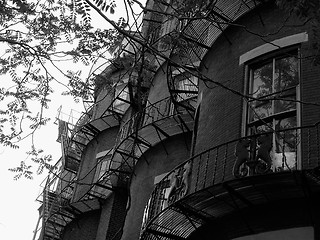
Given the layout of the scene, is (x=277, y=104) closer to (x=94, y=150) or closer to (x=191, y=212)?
(x=191, y=212)

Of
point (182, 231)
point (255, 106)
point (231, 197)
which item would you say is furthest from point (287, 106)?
point (182, 231)

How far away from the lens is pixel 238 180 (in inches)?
369

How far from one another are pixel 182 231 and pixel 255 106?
3.20 m

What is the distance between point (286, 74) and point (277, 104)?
755 mm

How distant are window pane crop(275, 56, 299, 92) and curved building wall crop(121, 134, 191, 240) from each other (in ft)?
18.1

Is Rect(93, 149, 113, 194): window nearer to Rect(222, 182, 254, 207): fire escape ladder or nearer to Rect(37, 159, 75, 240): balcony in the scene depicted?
Rect(37, 159, 75, 240): balcony

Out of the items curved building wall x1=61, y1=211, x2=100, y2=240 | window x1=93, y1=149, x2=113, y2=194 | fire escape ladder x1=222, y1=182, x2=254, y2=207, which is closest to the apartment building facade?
fire escape ladder x1=222, y1=182, x2=254, y2=207

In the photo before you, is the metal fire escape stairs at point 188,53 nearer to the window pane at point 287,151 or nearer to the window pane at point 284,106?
the window pane at point 287,151

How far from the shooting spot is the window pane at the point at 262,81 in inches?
461

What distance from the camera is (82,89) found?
1014 cm

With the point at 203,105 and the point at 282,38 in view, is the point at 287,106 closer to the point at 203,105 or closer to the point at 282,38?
the point at 282,38

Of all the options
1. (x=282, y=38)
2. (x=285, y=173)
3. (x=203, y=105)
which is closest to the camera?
(x=285, y=173)

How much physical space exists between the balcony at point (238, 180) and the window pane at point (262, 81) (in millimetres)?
1382

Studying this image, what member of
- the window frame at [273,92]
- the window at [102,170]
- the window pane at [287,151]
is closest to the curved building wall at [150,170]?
the window at [102,170]
